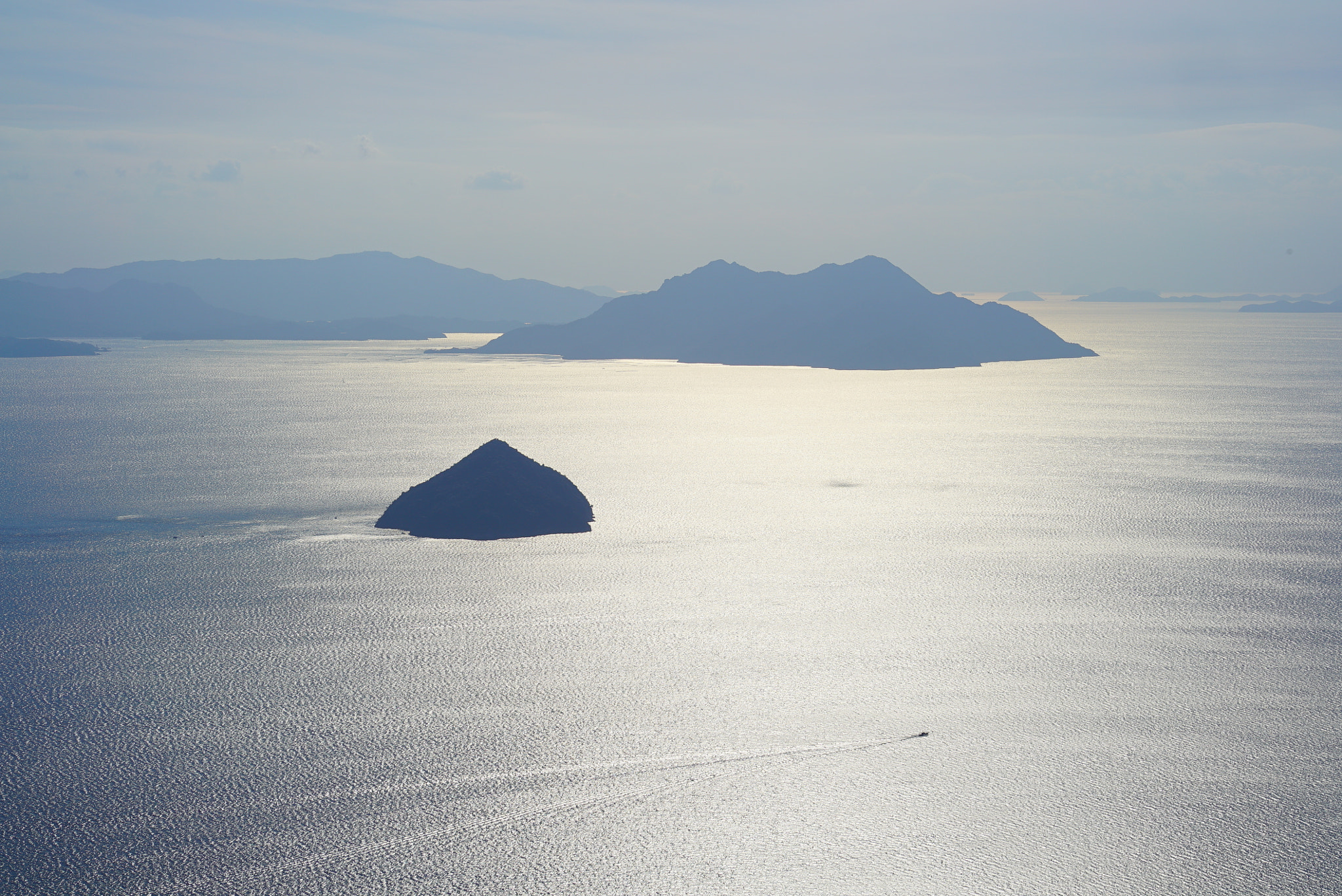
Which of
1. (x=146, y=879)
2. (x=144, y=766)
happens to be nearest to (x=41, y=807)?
(x=144, y=766)

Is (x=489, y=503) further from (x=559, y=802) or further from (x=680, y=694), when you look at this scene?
(x=559, y=802)

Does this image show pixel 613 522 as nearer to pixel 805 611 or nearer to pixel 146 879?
pixel 805 611

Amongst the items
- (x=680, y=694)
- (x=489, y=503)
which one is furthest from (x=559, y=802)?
(x=489, y=503)

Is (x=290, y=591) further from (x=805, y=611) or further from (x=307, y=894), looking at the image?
(x=307, y=894)

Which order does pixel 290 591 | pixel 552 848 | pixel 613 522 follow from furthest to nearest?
pixel 613 522
pixel 290 591
pixel 552 848

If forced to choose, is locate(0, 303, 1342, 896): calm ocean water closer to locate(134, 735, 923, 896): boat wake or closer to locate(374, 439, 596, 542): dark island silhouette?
locate(134, 735, 923, 896): boat wake

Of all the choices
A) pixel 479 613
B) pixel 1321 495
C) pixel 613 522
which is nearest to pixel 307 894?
pixel 479 613

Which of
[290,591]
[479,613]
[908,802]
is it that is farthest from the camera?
[290,591]

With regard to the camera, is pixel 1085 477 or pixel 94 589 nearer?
pixel 94 589
